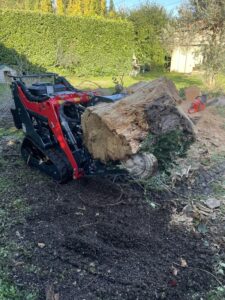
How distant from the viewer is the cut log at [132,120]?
2.88 m

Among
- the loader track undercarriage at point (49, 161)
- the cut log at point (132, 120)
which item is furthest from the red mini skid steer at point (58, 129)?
the cut log at point (132, 120)

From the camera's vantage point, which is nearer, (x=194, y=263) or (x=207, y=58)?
(x=194, y=263)

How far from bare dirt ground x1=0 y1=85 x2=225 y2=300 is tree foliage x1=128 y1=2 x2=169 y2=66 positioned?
16617 millimetres

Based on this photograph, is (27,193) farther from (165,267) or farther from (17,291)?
(165,267)

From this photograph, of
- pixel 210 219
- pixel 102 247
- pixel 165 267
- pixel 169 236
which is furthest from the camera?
pixel 210 219

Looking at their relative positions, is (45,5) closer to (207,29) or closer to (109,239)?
(207,29)

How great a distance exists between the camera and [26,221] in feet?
11.1

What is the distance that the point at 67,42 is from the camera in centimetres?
1675

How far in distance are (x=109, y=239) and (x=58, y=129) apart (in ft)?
4.72

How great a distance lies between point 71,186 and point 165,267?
5.80ft

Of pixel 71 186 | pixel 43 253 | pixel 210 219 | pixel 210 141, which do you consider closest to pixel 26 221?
pixel 43 253

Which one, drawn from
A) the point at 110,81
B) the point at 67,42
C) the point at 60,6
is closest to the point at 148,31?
the point at 67,42

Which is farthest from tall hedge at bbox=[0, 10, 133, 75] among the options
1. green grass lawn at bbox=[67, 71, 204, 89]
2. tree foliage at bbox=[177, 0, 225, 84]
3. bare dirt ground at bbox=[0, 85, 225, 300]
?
bare dirt ground at bbox=[0, 85, 225, 300]

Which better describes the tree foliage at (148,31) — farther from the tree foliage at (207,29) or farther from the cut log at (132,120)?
the cut log at (132,120)
